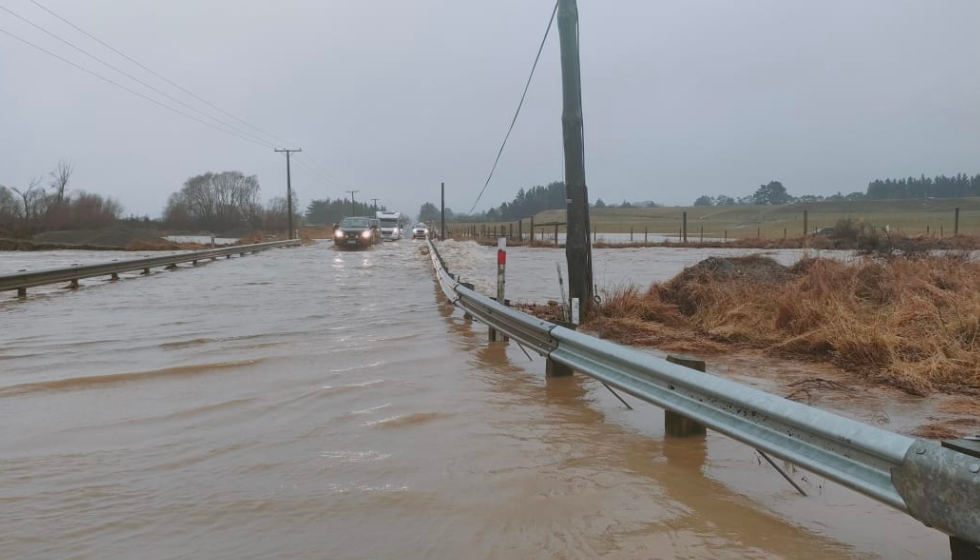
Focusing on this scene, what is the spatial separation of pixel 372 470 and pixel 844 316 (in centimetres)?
602

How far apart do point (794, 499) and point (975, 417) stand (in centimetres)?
229

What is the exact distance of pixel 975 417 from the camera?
15.0ft

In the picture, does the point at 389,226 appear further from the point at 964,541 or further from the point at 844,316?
the point at 964,541

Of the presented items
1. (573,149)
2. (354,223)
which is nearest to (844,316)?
(573,149)

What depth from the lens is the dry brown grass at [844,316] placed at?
20.2 ft

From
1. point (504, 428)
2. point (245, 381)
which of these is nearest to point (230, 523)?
point (504, 428)

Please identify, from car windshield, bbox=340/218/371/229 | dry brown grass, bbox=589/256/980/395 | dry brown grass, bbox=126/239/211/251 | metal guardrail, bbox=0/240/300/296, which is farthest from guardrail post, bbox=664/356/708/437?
dry brown grass, bbox=126/239/211/251

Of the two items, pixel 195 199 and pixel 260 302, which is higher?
pixel 195 199

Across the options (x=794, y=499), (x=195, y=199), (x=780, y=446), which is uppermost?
(x=195, y=199)

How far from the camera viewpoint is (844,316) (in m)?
7.37

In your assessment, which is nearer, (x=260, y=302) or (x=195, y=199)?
(x=260, y=302)

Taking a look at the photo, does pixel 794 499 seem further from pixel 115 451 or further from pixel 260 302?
pixel 260 302

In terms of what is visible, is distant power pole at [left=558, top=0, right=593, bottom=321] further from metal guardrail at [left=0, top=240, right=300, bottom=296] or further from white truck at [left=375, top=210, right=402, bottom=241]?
white truck at [left=375, top=210, right=402, bottom=241]

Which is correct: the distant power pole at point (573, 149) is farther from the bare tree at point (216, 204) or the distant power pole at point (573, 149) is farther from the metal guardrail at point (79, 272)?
the bare tree at point (216, 204)
